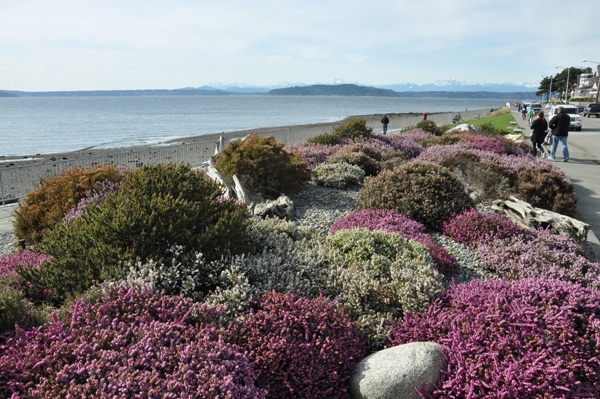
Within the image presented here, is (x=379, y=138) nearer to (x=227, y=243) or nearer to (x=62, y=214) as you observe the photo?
(x=62, y=214)

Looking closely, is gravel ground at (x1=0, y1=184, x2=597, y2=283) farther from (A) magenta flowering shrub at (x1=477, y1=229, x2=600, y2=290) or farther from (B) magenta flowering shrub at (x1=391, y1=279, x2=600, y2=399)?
(B) magenta flowering shrub at (x1=391, y1=279, x2=600, y2=399)

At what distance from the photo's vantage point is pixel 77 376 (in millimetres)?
3023

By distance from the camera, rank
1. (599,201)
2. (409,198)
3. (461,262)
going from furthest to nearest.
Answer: (599,201), (409,198), (461,262)

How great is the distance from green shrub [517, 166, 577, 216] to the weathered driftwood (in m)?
0.80

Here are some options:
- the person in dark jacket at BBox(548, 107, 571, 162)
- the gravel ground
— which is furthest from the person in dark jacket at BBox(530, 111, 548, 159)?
the gravel ground

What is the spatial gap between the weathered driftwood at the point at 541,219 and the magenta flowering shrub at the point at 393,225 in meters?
2.18

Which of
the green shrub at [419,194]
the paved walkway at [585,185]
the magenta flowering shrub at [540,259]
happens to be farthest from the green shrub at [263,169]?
the magenta flowering shrub at [540,259]

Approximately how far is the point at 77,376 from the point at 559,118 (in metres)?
19.5

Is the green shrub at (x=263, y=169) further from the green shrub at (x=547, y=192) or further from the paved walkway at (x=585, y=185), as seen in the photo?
the green shrub at (x=547, y=192)

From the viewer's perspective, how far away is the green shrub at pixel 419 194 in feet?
26.7

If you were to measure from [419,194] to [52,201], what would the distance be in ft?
20.9

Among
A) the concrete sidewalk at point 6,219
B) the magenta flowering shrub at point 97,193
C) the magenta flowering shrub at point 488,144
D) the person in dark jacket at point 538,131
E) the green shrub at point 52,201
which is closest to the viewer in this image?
the magenta flowering shrub at point 97,193

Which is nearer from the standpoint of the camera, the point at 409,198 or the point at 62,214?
the point at 62,214

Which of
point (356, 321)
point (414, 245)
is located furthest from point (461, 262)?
point (356, 321)
